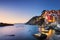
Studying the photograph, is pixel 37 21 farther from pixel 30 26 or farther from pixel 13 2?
pixel 13 2

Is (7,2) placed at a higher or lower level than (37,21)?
higher

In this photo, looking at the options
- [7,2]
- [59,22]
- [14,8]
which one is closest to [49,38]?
[59,22]

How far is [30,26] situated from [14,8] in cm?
38

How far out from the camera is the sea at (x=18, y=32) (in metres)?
2.13

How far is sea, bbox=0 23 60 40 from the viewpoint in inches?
84.0

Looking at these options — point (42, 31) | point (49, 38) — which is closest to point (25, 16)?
point (42, 31)

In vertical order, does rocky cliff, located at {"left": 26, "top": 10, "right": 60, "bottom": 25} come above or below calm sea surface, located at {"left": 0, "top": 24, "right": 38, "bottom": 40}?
above

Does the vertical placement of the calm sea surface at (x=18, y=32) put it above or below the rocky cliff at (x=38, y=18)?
below

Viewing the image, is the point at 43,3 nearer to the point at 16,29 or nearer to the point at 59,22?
the point at 59,22

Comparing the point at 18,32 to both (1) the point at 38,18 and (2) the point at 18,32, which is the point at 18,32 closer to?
(2) the point at 18,32

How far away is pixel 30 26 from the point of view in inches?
84.2

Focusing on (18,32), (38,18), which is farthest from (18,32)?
(38,18)

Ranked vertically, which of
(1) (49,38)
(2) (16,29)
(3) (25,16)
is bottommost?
(1) (49,38)

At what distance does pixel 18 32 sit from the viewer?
216 cm
